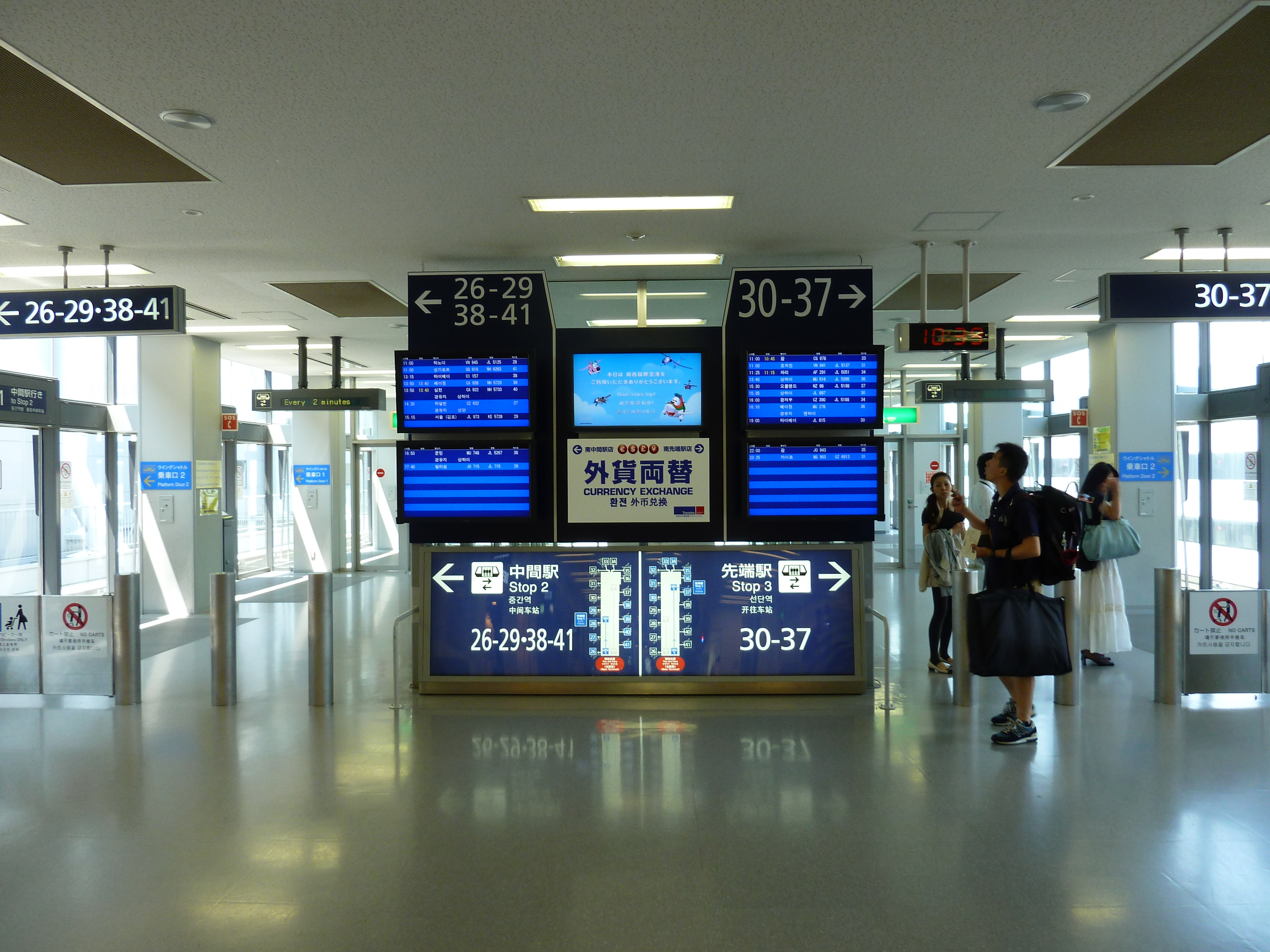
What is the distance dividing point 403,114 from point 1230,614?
6.13 meters

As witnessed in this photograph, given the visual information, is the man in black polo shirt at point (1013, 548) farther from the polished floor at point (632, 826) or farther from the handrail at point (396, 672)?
the handrail at point (396, 672)

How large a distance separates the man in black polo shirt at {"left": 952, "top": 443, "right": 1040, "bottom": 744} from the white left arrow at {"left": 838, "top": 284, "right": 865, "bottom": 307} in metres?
1.76

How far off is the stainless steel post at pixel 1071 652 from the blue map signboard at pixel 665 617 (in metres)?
1.39

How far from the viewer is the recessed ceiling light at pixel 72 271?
6855 mm

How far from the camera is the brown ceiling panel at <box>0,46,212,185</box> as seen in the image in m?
3.62

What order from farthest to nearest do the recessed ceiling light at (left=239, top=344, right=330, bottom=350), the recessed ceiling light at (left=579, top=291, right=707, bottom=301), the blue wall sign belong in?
the blue wall sign, the recessed ceiling light at (left=239, top=344, right=330, bottom=350), the recessed ceiling light at (left=579, top=291, right=707, bottom=301)

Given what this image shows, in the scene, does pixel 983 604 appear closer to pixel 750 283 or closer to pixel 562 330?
pixel 750 283

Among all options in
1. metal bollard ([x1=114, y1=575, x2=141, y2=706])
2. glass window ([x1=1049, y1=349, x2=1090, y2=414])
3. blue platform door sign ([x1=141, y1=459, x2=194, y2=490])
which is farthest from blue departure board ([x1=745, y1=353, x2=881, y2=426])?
glass window ([x1=1049, y1=349, x2=1090, y2=414])

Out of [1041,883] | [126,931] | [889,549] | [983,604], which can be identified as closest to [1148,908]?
[1041,883]

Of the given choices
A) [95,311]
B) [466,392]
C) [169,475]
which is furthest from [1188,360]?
[169,475]

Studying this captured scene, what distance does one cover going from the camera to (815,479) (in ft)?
20.2

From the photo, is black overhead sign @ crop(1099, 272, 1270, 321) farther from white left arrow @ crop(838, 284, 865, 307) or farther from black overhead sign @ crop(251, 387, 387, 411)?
black overhead sign @ crop(251, 387, 387, 411)

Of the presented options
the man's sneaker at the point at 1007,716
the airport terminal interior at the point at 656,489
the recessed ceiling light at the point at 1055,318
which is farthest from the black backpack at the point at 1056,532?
the recessed ceiling light at the point at 1055,318

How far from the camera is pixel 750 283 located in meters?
6.41
